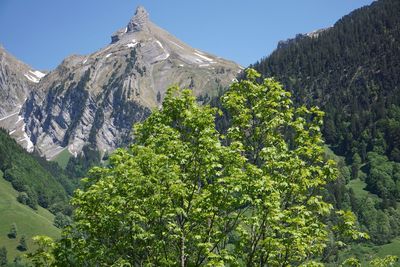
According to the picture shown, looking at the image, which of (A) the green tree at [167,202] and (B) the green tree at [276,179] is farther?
(A) the green tree at [167,202]

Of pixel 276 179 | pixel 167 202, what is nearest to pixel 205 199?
pixel 167 202

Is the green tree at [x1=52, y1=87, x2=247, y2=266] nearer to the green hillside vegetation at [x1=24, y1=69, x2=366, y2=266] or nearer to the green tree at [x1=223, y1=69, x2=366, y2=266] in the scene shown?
the green hillside vegetation at [x1=24, y1=69, x2=366, y2=266]

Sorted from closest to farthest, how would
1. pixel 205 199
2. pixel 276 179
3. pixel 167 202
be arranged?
pixel 167 202 → pixel 205 199 → pixel 276 179

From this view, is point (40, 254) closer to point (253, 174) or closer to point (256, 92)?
point (253, 174)

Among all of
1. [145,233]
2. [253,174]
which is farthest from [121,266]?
[253,174]

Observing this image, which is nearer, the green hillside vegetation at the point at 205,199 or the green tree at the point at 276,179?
the green tree at the point at 276,179

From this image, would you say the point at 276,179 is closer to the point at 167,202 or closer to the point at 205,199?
the point at 205,199

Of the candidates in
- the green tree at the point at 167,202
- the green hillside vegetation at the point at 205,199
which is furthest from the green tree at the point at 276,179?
the green tree at the point at 167,202

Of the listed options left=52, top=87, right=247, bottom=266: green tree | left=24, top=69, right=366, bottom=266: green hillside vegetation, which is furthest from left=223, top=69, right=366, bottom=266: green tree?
left=52, top=87, right=247, bottom=266: green tree

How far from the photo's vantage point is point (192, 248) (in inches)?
816

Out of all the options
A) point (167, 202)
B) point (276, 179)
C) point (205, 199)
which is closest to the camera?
point (167, 202)

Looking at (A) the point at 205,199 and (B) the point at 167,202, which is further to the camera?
(A) the point at 205,199

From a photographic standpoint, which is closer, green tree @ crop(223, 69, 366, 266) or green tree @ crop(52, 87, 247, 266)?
green tree @ crop(223, 69, 366, 266)

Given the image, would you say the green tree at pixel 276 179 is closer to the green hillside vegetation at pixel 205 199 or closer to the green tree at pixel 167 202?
the green hillside vegetation at pixel 205 199
